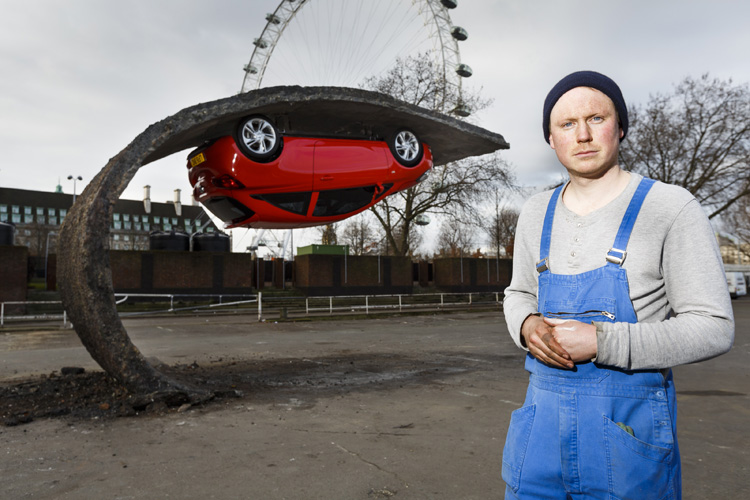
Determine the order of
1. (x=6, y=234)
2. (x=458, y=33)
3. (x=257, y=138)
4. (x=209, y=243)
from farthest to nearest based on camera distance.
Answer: (x=458, y=33), (x=209, y=243), (x=6, y=234), (x=257, y=138)

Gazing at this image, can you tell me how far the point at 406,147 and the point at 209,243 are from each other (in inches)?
Answer: 816

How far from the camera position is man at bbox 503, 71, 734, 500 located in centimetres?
148

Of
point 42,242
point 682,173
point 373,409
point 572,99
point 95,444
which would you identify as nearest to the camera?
point 572,99

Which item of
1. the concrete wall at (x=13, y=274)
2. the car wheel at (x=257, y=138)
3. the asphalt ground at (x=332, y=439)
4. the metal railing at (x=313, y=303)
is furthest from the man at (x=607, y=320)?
the concrete wall at (x=13, y=274)

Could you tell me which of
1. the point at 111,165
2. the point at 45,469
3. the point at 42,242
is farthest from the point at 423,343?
the point at 42,242

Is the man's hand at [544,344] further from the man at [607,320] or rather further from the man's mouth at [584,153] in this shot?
the man's mouth at [584,153]

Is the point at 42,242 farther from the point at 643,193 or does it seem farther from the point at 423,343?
the point at 643,193

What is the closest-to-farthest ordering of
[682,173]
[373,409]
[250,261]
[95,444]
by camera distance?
[95,444], [373,409], [250,261], [682,173]

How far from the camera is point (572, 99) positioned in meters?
1.72

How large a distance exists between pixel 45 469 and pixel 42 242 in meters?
66.0

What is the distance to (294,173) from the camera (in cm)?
746

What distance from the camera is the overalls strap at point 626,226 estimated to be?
5.20 ft

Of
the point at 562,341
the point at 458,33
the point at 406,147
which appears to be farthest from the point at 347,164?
the point at 458,33

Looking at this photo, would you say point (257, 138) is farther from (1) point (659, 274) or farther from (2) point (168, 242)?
(2) point (168, 242)
